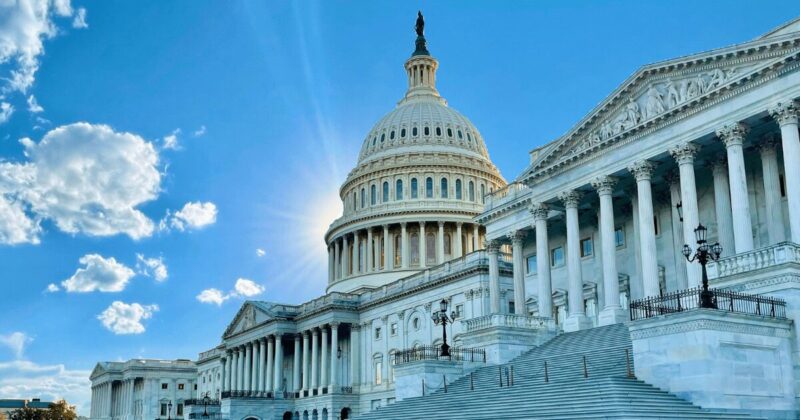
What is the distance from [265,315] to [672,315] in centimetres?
7578

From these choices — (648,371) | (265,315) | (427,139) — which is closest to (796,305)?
(648,371)

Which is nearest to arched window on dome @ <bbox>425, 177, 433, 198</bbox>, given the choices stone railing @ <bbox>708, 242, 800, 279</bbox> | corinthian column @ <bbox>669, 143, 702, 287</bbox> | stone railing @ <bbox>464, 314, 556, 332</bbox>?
stone railing @ <bbox>464, 314, 556, 332</bbox>

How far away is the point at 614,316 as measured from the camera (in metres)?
46.0

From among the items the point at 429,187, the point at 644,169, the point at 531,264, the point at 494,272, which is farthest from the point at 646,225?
the point at 429,187

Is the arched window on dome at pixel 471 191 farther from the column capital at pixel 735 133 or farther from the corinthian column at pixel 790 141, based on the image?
the corinthian column at pixel 790 141

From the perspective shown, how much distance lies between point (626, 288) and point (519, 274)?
7364mm

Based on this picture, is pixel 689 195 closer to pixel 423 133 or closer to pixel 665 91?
pixel 665 91

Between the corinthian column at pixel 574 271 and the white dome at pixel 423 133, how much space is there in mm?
65892

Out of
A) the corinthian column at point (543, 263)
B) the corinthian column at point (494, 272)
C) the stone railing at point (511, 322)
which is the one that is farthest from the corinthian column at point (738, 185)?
the corinthian column at point (494, 272)

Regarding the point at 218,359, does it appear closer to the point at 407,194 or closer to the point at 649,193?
the point at 407,194

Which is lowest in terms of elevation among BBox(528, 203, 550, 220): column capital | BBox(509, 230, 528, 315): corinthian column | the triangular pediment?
BBox(509, 230, 528, 315): corinthian column

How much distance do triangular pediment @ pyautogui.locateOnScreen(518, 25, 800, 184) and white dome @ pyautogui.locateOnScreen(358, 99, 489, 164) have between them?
65.1 m

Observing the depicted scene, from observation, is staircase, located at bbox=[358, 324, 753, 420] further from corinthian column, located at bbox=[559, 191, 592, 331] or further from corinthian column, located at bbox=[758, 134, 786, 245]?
corinthian column, located at bbox=[758, 134, 786, 245]

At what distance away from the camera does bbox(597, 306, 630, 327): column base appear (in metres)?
45.9
